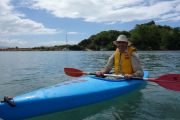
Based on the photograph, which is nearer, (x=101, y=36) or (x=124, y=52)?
(x=124, y=52)

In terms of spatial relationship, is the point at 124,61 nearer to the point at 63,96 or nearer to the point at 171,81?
the point at 171,81

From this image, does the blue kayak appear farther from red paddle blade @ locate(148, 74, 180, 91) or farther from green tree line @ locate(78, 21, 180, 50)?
green tree line @ locate(78, 21, 180, 50)

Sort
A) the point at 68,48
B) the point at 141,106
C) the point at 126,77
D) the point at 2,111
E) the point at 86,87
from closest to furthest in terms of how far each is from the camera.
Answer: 1. the point at 2,111
2. the point at 86,87
3. the point at 141,106
4. the point at 126,77
5. the point at 68,48

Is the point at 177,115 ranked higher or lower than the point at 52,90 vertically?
lower

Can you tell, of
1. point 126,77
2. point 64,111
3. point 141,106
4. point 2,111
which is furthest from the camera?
point 126,77

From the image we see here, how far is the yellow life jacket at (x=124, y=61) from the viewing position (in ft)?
29.9

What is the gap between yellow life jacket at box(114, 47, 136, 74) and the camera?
9.11 m

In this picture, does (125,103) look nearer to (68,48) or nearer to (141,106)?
(141,106)

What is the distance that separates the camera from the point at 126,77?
8.74m

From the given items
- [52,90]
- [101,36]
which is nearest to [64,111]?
[52,90]

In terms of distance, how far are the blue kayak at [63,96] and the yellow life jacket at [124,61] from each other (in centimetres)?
65

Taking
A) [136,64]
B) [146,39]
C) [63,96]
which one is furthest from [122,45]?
[146,39]

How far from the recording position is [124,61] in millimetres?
9180

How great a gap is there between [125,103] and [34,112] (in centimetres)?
293
